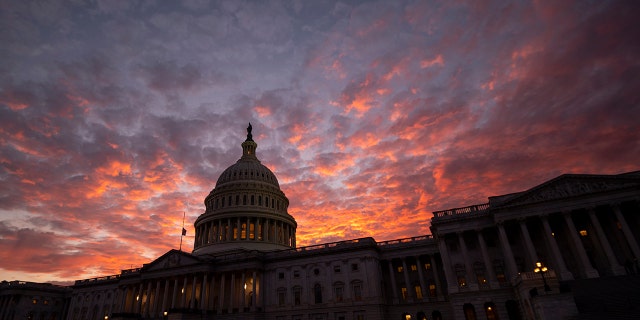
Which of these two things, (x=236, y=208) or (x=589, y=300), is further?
(x=236, y=208)

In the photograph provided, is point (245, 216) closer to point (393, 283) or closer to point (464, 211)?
point (393, 283)

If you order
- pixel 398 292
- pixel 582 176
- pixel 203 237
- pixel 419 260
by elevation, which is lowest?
pixel 398 292

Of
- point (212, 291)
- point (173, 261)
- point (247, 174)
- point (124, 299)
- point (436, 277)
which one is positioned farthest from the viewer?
point (247, 174)

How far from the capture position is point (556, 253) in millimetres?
42500

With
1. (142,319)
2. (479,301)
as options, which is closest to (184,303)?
(142,319)

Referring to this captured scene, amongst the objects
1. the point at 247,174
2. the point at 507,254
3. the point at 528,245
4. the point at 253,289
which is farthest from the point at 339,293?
the point at 247,174

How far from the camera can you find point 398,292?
2302 inches

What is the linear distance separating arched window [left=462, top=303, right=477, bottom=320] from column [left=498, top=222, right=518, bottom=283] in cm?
604

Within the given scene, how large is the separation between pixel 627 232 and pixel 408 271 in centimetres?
2964

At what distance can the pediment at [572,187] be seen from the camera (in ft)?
140

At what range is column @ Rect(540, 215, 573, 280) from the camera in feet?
135

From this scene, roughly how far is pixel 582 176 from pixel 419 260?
86.3 feet

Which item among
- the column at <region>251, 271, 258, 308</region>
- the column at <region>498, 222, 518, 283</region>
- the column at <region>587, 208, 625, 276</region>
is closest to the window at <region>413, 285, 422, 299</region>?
the column at <region>498, 222, 518, 283</region>

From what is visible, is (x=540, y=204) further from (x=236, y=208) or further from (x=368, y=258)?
(x=236, y=208)
